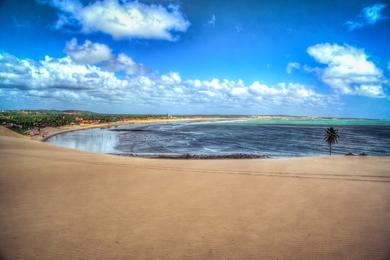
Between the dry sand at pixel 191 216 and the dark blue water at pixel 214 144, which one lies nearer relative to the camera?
the dry sand at pixel 191 216

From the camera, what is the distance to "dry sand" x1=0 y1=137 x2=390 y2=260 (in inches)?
272

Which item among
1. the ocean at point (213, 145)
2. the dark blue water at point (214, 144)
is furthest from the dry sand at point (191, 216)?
the dark blue water at point (214, 144)

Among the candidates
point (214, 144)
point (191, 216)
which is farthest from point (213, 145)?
point (191, 216)

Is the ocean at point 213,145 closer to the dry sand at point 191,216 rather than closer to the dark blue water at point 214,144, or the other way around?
the dark blue water at point 214,144

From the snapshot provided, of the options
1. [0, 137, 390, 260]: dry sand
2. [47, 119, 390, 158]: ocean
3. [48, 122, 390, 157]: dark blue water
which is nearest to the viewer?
[0, 137, 390, 260]: dry sand

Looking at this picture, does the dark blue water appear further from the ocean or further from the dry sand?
the dry sand

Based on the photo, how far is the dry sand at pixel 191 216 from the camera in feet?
22.7

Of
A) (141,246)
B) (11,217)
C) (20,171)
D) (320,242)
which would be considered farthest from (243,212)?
(20,171)

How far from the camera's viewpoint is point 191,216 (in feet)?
30.3

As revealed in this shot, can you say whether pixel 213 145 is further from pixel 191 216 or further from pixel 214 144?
pixel 191 216

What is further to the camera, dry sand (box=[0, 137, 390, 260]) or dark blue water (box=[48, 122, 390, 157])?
dark blue water (box=[48, 122, 390, 157])

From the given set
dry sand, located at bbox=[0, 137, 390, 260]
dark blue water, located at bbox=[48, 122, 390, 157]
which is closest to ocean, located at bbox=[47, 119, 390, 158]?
dark blue water, located at bbox=[48, 122, 390, 157]

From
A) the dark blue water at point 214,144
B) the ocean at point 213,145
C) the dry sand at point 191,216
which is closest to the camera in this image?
the dry sand at point 191,216

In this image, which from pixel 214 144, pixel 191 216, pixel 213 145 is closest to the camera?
pixel 191 216
